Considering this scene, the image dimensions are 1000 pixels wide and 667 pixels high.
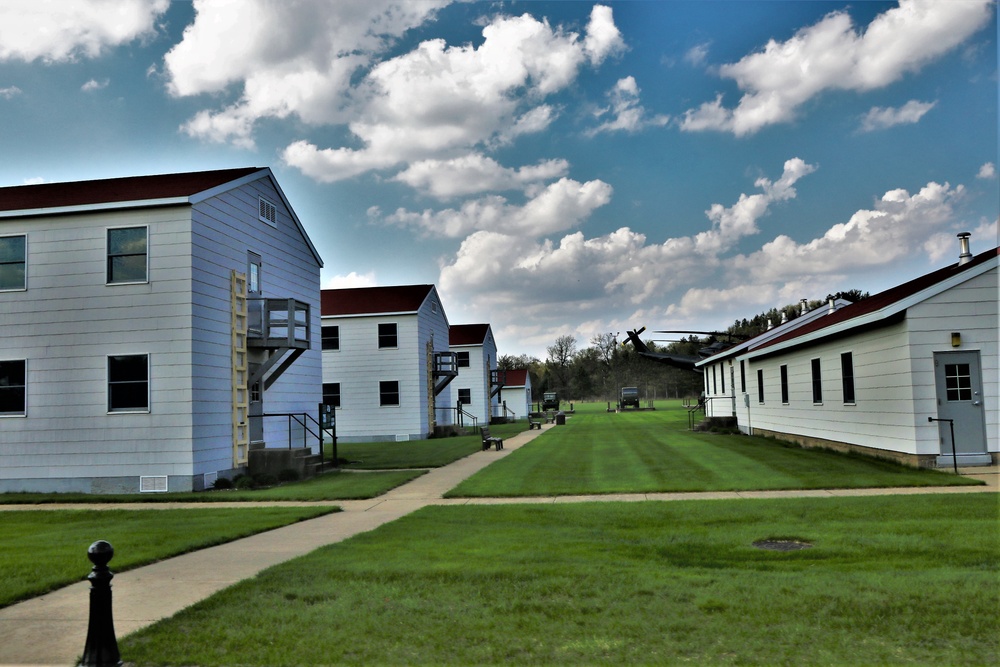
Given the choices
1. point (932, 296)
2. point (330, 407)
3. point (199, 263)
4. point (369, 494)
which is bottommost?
point (369, 494)

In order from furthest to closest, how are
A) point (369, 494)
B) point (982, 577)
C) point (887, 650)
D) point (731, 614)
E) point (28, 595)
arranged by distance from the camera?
point (369, 494) < point (28, 595) < point (982, 577) < point (731, 614) < point (887, 650)

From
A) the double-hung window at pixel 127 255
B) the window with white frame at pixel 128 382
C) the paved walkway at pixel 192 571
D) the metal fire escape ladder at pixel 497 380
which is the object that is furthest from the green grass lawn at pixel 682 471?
the metal fire escape ladder at pixel 497 380

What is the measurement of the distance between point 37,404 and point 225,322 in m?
4.35


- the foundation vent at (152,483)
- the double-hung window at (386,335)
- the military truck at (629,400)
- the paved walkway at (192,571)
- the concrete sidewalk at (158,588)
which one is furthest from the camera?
the military truck at (629,400)

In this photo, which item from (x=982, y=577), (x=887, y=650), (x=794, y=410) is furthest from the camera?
(x=794, y=410)

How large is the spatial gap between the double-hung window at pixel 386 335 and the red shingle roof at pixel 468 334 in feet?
42.9

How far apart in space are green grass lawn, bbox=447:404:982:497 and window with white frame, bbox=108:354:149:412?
7.36m

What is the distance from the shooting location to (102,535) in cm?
1061

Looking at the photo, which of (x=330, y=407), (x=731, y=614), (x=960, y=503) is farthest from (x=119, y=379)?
(x=960, y=503)

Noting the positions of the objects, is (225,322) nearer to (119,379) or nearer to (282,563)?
(119,379)

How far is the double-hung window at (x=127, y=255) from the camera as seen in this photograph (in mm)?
17031

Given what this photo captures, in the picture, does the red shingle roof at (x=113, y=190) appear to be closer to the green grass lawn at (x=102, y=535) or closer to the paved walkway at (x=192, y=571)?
the paved walkway at (x=192, y=571)

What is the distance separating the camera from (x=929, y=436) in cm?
1537

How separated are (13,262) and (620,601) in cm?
1712
